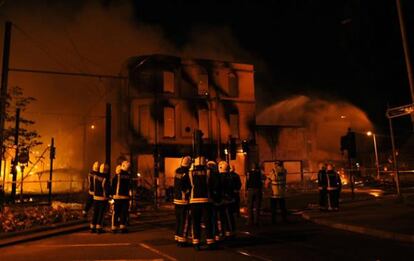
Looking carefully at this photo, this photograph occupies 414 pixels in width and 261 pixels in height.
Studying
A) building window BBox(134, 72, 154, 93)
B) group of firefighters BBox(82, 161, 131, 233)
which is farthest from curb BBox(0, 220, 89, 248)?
building window BBox(134, 72, 154, 93)

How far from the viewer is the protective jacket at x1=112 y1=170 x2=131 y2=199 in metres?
11.7

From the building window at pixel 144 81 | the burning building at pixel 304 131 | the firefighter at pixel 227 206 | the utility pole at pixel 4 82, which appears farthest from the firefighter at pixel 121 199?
the burning building at pixel 304 131

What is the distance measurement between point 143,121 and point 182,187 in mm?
27767

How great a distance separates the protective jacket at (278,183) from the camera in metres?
12.6

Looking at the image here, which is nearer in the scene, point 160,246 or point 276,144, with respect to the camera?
point 160,246

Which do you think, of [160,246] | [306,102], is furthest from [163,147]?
[160,246]

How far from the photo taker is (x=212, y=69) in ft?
→ 131

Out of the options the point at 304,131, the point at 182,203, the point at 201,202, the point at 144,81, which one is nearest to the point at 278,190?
the point at 182,203

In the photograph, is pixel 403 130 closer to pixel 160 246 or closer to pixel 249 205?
pixel 249 205

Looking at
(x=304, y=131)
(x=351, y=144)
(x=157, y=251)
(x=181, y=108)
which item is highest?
(x=181, y=108)

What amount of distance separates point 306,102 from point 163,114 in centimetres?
2030

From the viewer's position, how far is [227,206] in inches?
393

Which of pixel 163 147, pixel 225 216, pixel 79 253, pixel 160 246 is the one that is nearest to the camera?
pixel 79 253

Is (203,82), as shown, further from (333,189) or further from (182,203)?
(182,203)
